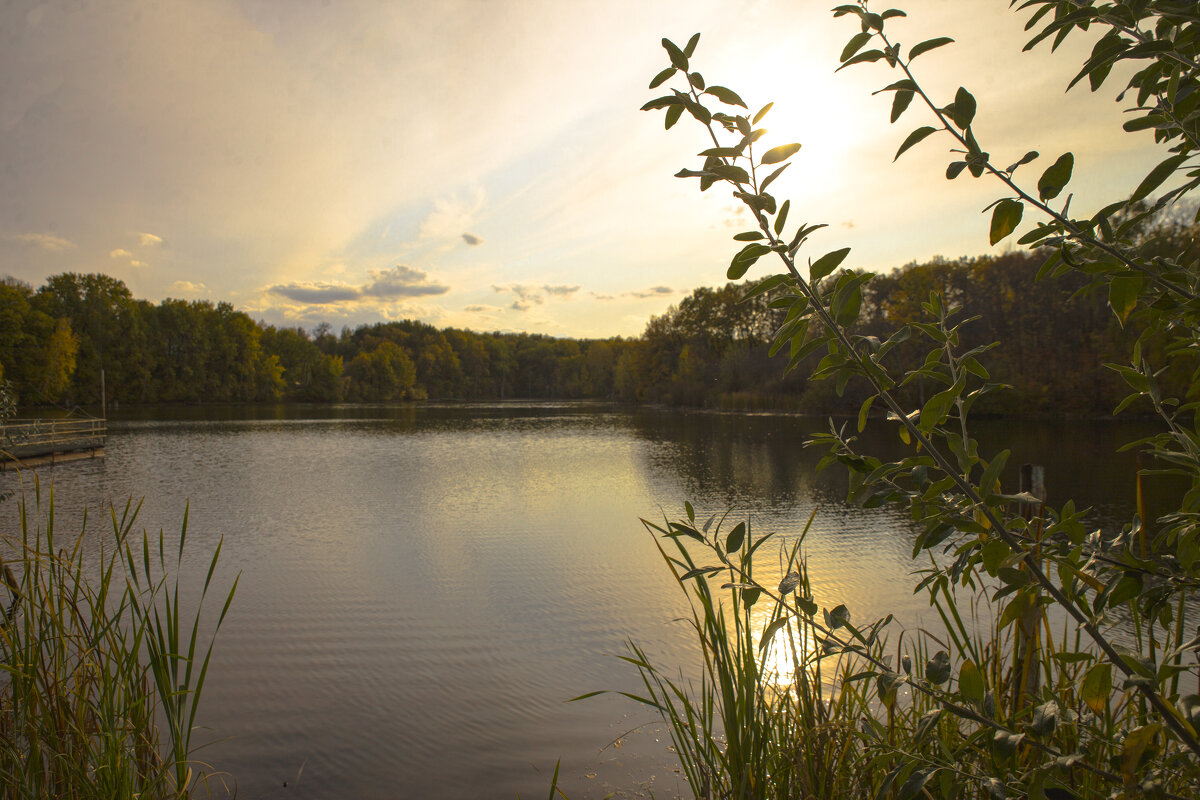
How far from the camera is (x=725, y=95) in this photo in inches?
43.3

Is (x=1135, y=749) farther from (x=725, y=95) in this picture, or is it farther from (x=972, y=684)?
(x=725, y=95)

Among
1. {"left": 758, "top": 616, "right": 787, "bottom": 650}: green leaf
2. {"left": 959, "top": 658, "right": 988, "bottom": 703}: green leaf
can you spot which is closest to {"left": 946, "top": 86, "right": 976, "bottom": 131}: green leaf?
{"left": 959, "top": 658, "right": 988, "bottom": 703}: green leaf

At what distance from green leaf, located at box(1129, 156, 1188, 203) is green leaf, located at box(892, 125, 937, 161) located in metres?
0.32

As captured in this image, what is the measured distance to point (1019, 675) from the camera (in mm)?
2734

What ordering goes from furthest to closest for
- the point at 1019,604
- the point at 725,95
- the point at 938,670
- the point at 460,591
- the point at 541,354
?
the point at 541,354
the point at 460,591
the point at 938,670
the point at 725,95
the point at 1019,604

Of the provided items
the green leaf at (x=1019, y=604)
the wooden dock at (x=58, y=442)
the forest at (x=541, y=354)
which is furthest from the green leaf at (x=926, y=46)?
the wooden dock at (x=58, y=442)

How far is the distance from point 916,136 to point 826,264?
0.24 metres

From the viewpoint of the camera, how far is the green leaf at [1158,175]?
0.97 meters

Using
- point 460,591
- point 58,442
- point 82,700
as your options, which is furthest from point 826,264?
point 58,442

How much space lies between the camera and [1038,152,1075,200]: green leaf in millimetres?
940

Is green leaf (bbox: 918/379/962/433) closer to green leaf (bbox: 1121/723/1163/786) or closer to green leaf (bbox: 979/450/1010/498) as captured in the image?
green leaf (bbox: 979/450/1010/498)

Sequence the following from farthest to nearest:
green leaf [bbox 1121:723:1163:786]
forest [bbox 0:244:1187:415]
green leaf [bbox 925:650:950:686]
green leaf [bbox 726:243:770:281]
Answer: forest [bbox 0:244:1187:415]
green leaf [bbox 925:650:950:686]
green leaf [bbox 726:243:770:281]
green leaf [bbox 1121:723:1163:786]

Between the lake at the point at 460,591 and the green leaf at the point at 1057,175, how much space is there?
5.58 ft

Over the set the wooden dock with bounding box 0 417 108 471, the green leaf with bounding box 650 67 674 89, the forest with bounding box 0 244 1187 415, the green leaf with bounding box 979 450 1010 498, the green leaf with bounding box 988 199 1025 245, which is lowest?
the wooden dock with bounding box 0 417 108 471
